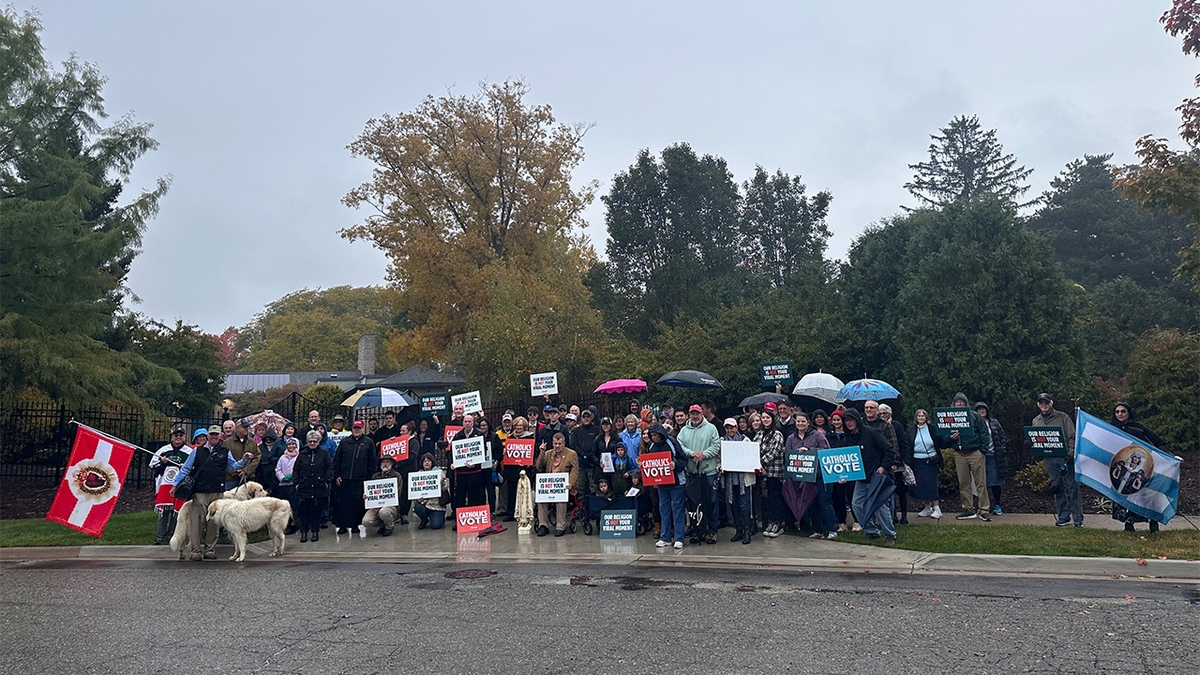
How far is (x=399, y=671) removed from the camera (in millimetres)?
5844

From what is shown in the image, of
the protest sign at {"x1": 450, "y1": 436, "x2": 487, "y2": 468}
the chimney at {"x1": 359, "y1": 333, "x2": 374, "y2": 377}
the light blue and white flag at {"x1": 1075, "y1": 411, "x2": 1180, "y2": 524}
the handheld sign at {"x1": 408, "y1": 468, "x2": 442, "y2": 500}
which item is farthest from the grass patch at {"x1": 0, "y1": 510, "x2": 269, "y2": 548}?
the chimney at {"x1": 359, "y1": 333, "x2": 374, "y2": 377}

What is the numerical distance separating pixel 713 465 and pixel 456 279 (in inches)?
1031

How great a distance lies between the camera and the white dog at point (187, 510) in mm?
11688

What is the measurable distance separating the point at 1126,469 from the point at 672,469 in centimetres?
570

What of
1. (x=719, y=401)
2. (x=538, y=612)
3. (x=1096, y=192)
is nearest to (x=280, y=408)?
(x=719, y=401)

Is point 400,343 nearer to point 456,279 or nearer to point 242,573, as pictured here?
point 456,279

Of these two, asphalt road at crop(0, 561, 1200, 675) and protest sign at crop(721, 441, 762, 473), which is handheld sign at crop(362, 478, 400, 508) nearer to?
asphalt road at crop(0, 561, 1200, 675)

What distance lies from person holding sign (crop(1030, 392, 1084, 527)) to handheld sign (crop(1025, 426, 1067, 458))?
81 mm

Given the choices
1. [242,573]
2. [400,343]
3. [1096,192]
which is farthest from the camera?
[1096,192]

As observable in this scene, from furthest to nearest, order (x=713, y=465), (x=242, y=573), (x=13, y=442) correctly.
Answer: (x=13, y=442) → (x=713, y=465) → (x=242, y=573)

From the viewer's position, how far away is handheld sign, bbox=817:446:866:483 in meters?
11.1

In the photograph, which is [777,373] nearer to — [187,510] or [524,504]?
[524,504]

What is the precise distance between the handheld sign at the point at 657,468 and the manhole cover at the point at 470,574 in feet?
8.44

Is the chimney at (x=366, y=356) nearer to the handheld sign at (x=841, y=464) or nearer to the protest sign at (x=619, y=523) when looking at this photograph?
the protest sign at (x=619, y=523)
